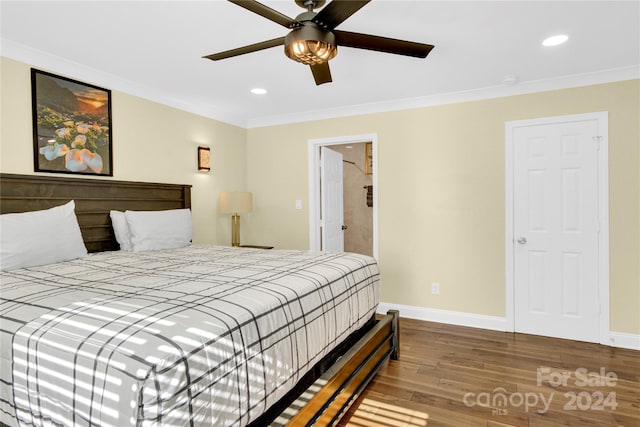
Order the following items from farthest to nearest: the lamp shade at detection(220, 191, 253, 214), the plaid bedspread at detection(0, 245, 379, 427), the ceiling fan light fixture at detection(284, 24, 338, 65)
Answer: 1. the lamp shade at detection(220, 191, 253, 214)
2. the ceiling fan light fixture at detection(284, 24, 338, 65)
3. the plaid bedspread at detection(0, 245, 379, 427)

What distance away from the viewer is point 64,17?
2223mm

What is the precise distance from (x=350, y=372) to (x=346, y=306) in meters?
0.36

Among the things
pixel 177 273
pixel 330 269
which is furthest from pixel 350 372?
pixel 177 273

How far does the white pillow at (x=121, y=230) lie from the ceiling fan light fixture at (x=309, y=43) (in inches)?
86.8

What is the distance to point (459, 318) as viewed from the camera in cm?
375

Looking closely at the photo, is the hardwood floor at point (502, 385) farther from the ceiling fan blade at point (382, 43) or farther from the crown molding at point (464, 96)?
the crown molding at point (464, 96)

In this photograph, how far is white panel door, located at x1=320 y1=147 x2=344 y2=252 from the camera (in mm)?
4613

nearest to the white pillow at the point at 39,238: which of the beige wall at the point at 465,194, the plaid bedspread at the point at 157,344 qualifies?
the plaid bedspread at the point at 157,344

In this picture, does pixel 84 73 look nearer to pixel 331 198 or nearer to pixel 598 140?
pixel 331 198

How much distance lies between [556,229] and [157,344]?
11.7 feet

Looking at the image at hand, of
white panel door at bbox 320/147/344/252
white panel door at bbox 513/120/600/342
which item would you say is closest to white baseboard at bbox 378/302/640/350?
white panel door at bbox 513/120/600/342

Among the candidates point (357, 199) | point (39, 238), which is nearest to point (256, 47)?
point (39, 238)

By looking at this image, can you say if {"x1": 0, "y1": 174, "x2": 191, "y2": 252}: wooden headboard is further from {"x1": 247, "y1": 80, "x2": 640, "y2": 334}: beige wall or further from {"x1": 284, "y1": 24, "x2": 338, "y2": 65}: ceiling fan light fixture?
{"x1": 284, "y1": 24, "x2": 338, "y2": 65}: ceiling fan light fixture

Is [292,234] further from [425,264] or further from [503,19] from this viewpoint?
[503,19]
